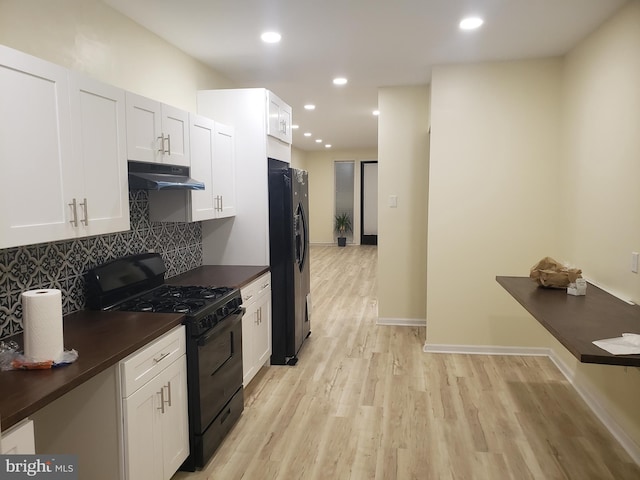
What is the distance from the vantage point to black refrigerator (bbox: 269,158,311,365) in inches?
155

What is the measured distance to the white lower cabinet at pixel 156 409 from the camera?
1947mm

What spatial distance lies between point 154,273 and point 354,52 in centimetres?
235

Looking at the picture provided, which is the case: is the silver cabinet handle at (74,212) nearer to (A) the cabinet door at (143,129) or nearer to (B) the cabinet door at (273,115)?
(A) the cabinet door at (143,129)

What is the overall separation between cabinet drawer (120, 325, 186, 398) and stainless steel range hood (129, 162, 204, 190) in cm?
82

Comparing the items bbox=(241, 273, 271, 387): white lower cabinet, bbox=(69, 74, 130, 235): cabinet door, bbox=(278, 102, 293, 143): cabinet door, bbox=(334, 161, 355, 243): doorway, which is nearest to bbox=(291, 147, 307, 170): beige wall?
bbox=(334, 161, 355, 243): doorway

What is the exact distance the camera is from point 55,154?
1.93m

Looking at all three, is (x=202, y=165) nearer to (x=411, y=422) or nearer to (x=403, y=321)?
(x=411, y=422)

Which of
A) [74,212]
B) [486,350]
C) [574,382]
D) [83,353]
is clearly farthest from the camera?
[486,350]

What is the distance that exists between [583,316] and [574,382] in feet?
4.81

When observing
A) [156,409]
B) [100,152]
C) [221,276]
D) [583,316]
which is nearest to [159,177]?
[100,152]

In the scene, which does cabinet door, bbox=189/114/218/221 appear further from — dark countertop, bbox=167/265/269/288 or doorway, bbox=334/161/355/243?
doorway, bbox=334/161/355/243

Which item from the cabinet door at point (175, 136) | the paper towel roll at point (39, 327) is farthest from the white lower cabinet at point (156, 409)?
the cabinet door at point (175, 136)

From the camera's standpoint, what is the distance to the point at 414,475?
248cm

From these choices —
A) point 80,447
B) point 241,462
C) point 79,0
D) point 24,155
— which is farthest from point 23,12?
point 241,462
